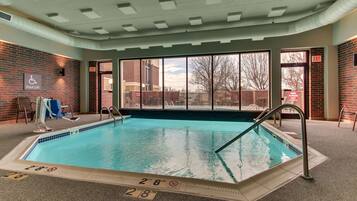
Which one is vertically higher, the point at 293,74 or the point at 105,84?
the point at 293,74

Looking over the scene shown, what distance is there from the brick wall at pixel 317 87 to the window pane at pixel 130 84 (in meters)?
6.83

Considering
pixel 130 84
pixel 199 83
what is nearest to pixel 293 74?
pixel 199 83

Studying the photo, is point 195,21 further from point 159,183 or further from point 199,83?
point 159,183

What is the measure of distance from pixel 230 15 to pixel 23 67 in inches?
266

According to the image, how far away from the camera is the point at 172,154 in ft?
13.7

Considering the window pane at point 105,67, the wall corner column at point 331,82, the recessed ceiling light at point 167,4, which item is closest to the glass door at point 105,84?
the window pane at point 105,67

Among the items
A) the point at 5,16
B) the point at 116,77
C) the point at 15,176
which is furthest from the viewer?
the point at 116,77

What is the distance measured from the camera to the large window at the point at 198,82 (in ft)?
28.5

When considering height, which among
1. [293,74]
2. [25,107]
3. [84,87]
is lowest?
[25,107]

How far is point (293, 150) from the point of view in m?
3.88

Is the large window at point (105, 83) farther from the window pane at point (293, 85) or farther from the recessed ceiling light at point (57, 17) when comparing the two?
the window pane at point (293, 85)

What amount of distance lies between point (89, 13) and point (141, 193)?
5.61m

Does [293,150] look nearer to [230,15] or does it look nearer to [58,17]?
[230,15]

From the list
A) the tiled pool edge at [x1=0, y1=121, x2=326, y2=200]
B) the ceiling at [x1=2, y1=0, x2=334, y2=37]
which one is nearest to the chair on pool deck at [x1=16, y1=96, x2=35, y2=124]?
the ceiling at [x1=2, y1=0, x2=334, y2=37]
